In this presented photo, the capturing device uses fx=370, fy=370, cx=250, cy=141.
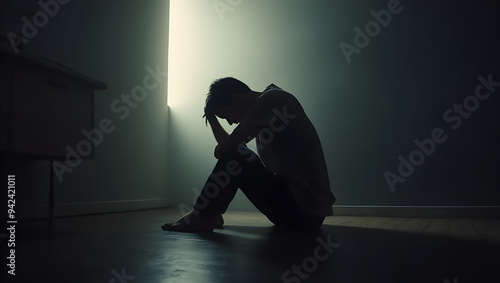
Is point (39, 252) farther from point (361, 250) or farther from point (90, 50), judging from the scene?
point (90, 50)

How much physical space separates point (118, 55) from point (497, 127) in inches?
118

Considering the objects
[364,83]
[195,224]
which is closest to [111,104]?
[195,224]

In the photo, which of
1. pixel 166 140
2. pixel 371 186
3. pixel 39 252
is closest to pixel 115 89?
pixel 166 140

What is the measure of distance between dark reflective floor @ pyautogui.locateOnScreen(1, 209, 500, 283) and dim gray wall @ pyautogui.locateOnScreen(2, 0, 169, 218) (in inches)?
31.0

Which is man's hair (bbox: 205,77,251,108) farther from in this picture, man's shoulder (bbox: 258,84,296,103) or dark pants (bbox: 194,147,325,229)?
dark pants (bbox: 194,147,325,229)

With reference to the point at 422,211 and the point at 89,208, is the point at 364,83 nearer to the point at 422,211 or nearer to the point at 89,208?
the point at 422,211

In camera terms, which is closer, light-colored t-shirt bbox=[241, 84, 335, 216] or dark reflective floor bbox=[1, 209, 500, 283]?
dark reflective floor bbox=[1, 209, 500, 283]

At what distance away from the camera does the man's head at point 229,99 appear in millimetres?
1751

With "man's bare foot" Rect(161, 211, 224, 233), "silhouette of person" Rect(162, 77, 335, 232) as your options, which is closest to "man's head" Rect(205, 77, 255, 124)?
"silhouette of person" Rect(162, 77, 335, 232)

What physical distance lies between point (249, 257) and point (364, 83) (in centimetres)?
246

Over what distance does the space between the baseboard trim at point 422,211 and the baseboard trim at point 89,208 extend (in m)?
1.68

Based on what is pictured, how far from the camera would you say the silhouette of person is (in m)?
1.60

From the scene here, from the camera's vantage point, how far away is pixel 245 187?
64.7 inches

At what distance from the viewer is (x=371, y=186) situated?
10.0 ft
